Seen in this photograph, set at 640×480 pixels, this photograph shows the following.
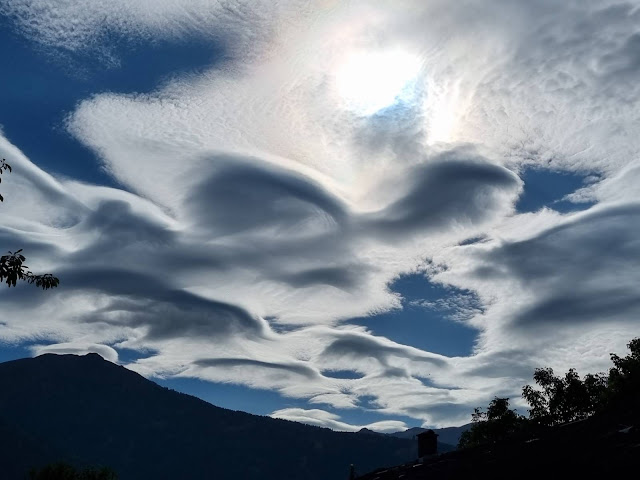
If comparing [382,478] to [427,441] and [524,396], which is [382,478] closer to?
[427,441]

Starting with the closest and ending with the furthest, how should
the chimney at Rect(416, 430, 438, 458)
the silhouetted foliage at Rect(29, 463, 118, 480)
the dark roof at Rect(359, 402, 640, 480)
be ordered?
the dark roof at Rect(359, 402, 640, 480)
the chimney at Rect(416, 430, 438, 458)
the silhouetted foliage at Rect(29, 463, 118, 480)

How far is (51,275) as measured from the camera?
1253 centimetres

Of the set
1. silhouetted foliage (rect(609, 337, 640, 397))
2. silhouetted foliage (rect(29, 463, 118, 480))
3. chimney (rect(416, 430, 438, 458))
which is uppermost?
silhouetted foliage (rect(609, 337, 640, 397))

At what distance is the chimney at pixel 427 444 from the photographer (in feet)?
115

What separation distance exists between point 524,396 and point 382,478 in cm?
3812

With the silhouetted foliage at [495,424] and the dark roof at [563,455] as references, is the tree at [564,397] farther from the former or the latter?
the dark roof at [563,455]

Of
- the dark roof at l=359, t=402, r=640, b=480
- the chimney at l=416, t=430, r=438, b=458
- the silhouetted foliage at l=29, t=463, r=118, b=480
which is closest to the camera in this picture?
the dark roof at l=359, t=402, r=640, b=480

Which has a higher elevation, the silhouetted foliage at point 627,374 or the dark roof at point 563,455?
the silhouetted foliage at point 627,374

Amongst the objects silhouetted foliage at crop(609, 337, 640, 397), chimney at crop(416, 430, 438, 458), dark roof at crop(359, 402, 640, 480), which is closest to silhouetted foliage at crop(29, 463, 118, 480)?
chimney at crop(416, 430, 438, 458)

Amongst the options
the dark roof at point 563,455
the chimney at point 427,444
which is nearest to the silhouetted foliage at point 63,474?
the chimney at point 427,444

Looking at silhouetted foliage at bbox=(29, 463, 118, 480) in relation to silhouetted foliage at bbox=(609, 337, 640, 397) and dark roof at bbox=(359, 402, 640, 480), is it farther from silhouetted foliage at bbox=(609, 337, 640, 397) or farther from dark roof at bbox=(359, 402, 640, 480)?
silhouetted foliage at bbox=(609, 337, 640, 397)

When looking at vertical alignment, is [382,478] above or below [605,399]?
below

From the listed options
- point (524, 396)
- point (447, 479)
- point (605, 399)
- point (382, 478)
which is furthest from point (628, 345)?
point (447, 479)

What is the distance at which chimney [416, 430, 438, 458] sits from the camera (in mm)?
35156
